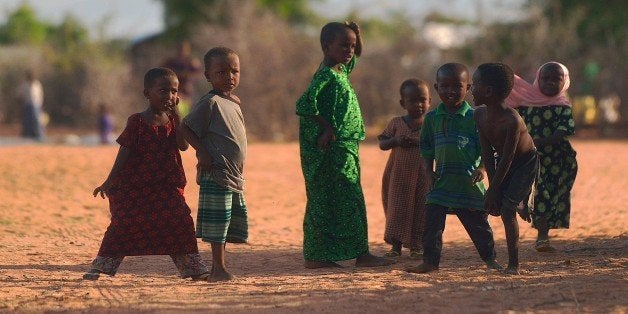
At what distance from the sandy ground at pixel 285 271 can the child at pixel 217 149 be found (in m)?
0.34

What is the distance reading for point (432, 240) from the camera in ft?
24.1

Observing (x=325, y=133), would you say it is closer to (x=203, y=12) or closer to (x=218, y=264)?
(x=218, y=264)

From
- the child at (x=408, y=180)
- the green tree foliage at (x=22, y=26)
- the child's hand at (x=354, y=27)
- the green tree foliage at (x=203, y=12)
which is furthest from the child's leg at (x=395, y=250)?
the green tree foliage at (x=22, y=26)

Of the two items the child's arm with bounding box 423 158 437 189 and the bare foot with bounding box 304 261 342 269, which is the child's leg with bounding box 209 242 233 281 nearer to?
the bare foot with bounding box 304 261 342 269

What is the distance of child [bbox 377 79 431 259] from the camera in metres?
8.29

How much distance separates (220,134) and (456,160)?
158 centimetres

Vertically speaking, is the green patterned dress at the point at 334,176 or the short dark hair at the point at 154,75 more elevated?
the short dark hair at the point at 154,75

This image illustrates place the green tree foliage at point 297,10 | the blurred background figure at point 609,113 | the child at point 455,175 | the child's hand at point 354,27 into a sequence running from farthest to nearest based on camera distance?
the green tree foliage at point 297,10 < the blurred background figure at point 609,113 < the child's hand at point 354,27 < the child at point 455,175

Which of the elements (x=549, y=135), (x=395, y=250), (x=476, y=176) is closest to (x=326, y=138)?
(x=476, y=176)

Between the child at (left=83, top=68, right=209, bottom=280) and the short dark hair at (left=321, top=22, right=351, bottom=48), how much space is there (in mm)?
1214

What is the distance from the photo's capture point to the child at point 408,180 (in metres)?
8.29

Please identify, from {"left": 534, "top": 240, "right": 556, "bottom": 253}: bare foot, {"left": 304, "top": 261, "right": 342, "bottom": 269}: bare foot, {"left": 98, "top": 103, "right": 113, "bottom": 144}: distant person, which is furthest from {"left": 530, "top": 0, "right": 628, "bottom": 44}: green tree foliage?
{"left": 304, "top": 261, "right": 342, "bottom": 269}: bare foot

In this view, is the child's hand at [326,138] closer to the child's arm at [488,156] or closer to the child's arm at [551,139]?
the child's arm at [488,156]

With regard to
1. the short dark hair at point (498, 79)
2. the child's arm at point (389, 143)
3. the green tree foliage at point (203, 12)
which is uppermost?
the green tree foliage at point (203, 12)
